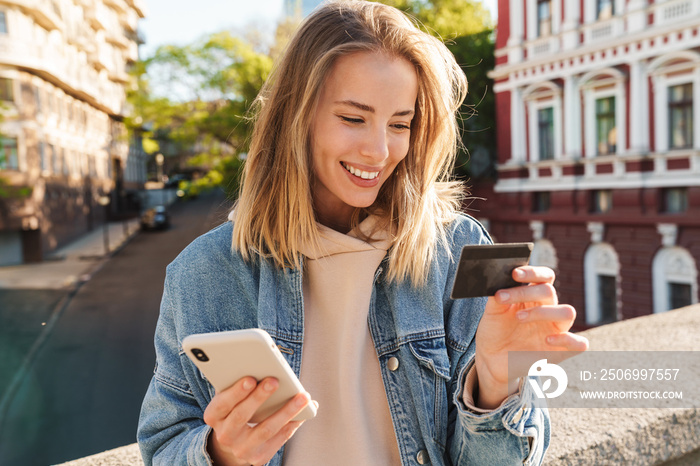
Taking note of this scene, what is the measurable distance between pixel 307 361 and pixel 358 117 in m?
0.53

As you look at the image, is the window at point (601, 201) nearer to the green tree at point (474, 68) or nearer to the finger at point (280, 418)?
the green tree at point (474, 68)

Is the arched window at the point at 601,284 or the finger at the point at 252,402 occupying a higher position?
the finger at the point at 252,402

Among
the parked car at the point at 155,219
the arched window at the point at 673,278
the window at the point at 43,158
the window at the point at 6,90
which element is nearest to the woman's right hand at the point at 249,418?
the arched window at the point at 673,278

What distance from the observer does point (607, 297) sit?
50.2 feet

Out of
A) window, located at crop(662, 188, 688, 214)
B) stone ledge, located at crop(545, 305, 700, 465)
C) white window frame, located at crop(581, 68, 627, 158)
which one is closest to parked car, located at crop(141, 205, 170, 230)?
white window frame, located at crop(581, 68, 627, 158)

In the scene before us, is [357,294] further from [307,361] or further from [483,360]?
[483,360]

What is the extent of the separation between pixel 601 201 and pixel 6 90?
67.1 feet

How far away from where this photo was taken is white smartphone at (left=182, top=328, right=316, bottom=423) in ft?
2.80

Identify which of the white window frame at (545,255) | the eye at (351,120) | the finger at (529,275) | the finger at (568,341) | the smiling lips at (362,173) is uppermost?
the eye at (351,120)

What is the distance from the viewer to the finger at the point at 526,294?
967mm

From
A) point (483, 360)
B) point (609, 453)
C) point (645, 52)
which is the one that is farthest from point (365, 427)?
point (645, 52)

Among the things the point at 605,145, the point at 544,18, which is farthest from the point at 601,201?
the point at 544,18

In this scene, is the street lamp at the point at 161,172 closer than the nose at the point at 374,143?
No

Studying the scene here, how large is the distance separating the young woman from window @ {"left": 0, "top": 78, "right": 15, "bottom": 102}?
76.5 feet
